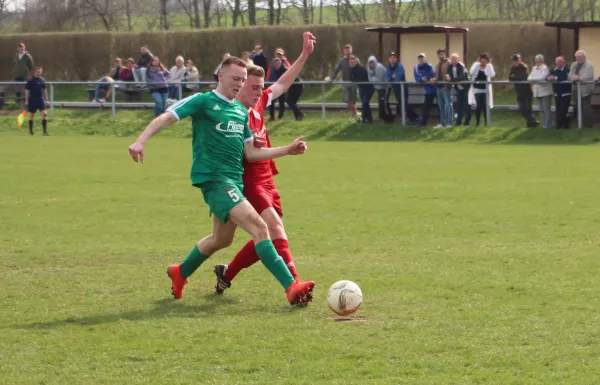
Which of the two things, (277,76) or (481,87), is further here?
(277,76)

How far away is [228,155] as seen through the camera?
7.59 metres

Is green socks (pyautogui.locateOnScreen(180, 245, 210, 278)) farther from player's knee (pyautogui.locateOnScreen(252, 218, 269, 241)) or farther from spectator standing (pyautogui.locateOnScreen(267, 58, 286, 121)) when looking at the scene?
spectator standing (pyautogui.locateOnScreen(267, 58, 286, 121))

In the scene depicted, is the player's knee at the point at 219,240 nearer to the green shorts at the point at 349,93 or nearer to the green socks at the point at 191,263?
the green socks at the point at 191,263

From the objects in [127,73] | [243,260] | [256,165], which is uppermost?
[127,73]

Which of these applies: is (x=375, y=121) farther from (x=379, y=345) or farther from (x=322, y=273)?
(x=379, y=345)

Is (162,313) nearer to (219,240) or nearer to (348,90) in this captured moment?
(219,240)

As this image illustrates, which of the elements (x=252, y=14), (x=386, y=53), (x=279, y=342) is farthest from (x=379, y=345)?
(x=252, y=14)

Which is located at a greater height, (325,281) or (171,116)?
(171,116)

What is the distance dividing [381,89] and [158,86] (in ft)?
22.0

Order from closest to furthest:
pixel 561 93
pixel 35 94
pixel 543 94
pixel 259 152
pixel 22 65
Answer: pixel 259 152
pixel 561 93
pixel 543 94
pixel 35 94
pixel 22 65

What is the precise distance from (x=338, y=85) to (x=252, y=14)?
69.2 feet

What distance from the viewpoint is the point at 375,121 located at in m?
27.3

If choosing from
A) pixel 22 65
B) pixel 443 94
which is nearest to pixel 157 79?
pixel 22 65

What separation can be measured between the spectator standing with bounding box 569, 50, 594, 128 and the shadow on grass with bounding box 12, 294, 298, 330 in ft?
57.6
